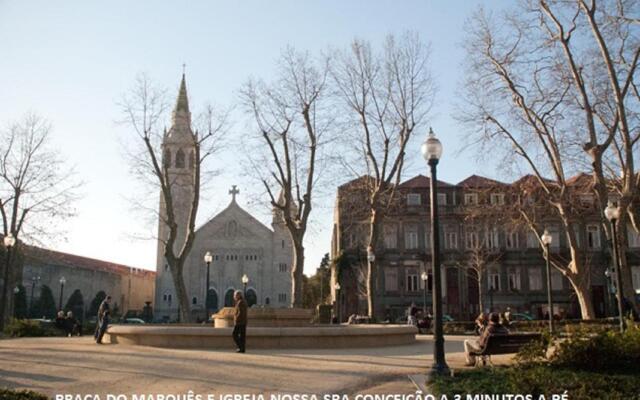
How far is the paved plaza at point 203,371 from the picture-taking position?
28.8ft

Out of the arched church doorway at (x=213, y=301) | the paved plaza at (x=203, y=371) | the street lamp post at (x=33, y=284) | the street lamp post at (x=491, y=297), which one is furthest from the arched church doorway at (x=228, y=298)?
the paved plaza at (x=203, y=371)

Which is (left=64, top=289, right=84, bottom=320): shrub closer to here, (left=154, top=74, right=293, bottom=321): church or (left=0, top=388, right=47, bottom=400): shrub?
(left=154, top=74, right=293, bottom=321): church

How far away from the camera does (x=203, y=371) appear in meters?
10.2

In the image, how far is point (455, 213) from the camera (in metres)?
50.8

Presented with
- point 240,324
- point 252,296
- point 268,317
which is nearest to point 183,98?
point 252,296

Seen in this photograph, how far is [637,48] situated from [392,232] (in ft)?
105

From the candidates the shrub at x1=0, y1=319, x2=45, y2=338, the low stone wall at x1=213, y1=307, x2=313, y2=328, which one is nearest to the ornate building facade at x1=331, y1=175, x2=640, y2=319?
the shrub at x1=0, y1=319, x2=45, y2=338

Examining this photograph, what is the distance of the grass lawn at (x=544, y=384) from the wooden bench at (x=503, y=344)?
203cm

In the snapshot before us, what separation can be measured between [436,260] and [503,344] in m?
2.70

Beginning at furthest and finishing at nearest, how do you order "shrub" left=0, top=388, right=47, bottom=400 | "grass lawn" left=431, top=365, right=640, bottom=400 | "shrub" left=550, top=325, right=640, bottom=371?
1. "shrub" left=550, top=325, right=640, bottom=371
2. "grass lawn" left=431, top=365, right=640, bottom=400
3. "shrub" left=0, top=388, right=47, bottom=400

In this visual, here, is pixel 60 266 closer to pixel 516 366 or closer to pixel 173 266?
pixel 173 266

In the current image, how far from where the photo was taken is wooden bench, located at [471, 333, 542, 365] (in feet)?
38.7

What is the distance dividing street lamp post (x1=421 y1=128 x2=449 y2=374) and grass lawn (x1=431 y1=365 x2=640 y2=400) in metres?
0.49

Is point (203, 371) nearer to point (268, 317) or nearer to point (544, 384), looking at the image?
point (544, 384)
